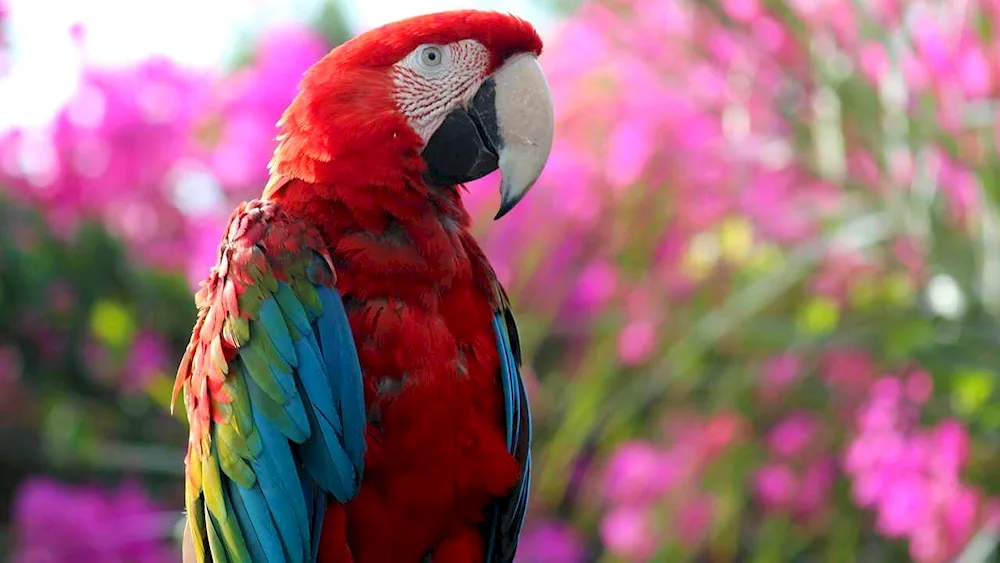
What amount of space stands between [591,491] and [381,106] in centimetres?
152

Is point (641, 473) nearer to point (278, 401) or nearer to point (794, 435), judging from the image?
point (794, 435)

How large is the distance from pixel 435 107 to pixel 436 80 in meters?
0.02

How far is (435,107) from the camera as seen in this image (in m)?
0.90

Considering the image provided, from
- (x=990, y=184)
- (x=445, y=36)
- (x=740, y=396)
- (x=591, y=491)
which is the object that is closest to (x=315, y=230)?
(x=445, y=36)

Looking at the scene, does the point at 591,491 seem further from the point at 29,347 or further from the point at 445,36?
the point at 445,36

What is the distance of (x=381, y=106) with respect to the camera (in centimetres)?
89

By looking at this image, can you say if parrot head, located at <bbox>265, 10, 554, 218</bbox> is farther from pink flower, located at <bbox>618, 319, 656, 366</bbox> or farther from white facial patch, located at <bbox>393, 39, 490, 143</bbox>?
pink flower, located at <bbox>618, 319, 656, 366</bbox>

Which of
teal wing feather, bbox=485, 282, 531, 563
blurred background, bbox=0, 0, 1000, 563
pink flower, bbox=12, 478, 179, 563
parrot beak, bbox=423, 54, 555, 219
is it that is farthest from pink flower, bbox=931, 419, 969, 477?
pink flower, bbox=12, 478, 179, 563

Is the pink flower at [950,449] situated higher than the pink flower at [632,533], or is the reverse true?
the pink flower at [950,449]

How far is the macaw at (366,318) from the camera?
867mm

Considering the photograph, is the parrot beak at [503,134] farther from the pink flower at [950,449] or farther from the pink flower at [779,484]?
the pink flower at [779,484]

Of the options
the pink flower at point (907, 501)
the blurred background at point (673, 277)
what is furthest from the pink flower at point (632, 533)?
the pink flower at point (907, 501)

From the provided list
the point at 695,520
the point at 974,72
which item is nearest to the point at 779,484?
the point at 695,520

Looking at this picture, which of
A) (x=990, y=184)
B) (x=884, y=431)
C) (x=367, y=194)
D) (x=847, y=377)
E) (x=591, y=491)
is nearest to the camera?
(x=367, y=194)
